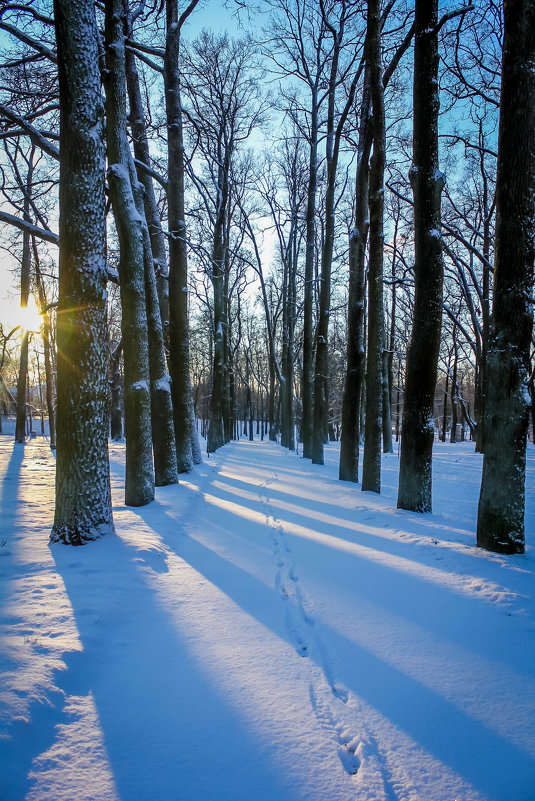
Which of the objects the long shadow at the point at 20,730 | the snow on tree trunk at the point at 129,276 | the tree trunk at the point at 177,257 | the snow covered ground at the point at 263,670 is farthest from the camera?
the tree trunk at the point at 177,257

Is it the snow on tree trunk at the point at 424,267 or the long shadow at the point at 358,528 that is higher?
the snow on tree trunk at the point at 424,267

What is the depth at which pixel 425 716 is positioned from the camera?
7.09 feet

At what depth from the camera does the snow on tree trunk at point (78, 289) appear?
4.18 metres

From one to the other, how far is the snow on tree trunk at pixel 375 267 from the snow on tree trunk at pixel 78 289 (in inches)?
204

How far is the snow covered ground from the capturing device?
1793 millimetres

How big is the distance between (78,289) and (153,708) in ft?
12.8

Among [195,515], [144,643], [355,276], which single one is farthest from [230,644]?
[355,276]

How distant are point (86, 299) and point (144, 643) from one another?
3.44m

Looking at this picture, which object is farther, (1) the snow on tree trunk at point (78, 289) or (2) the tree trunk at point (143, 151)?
(2) the tree trunk at point (143, 151)

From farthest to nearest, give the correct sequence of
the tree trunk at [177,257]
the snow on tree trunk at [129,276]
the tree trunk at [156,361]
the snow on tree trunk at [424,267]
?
the tree trunk at [177,257] → the tree trunk at [156,361] → the snow on tree trunk at [129,276] → the snow on tree trunk at [424,267]

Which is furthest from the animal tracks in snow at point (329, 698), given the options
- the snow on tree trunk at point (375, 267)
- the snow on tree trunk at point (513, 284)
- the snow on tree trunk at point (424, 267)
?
the snow on tree trunk at point (375, 267)

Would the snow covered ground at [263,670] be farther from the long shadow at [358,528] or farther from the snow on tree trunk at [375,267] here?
the snow on tree trunk at [375,267]

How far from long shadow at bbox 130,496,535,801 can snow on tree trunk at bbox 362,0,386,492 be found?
5.32 metres

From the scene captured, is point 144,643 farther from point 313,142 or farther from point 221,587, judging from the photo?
point 313,142
